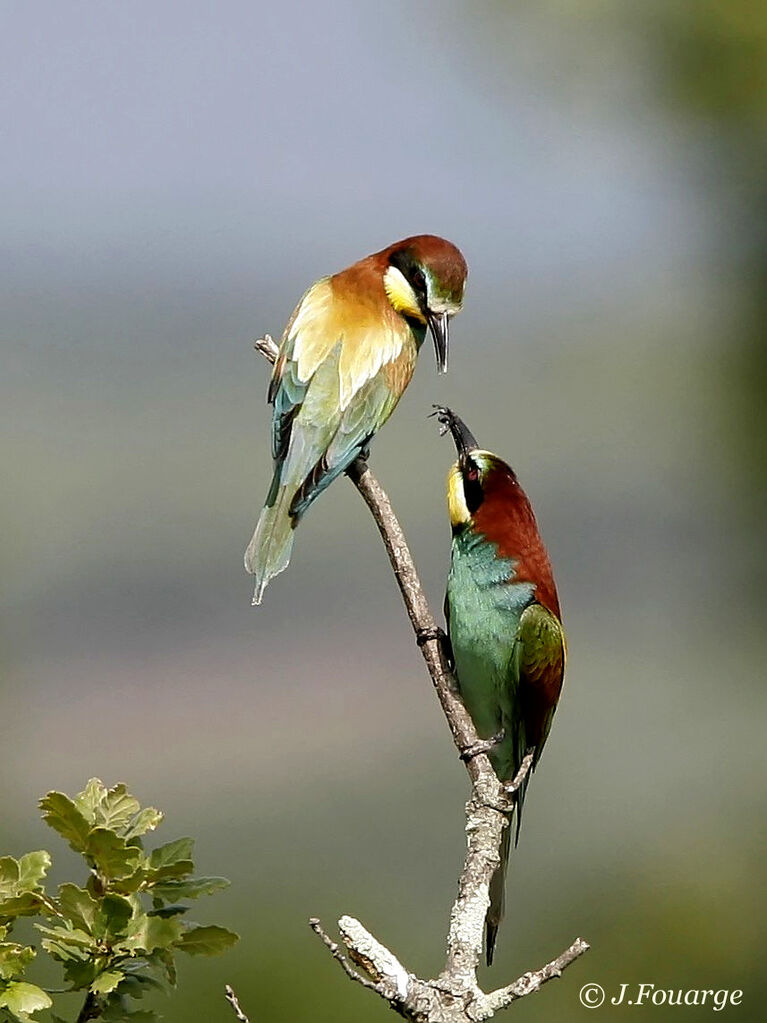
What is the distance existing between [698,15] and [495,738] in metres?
2.64

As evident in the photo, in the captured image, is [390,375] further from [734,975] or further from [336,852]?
[336,852]

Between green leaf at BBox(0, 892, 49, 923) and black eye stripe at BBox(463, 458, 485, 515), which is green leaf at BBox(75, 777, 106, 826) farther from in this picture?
black eye stripe at BBox(463, 458, 485, 515)

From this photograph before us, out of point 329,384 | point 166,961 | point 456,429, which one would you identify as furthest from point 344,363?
point 166,961

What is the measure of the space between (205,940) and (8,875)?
3.9 inches

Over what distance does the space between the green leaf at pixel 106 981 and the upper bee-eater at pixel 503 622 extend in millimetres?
619

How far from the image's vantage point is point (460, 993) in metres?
0.76

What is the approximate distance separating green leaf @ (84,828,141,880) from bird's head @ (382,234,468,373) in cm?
81

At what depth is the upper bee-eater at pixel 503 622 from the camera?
4.17 ft

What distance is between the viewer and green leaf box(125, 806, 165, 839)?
70cm

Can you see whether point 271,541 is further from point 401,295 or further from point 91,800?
point 91,800

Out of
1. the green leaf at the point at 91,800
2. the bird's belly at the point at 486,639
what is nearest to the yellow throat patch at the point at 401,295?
the bird's belly at the point at 486,639

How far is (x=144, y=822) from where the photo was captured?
0.70m

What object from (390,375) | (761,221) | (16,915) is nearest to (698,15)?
(761,221)

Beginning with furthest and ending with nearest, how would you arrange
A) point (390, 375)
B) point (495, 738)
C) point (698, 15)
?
point (698, 15)
point (390, 375)
point (495, 738)
